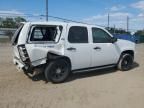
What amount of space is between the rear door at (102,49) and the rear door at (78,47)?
0.30 m

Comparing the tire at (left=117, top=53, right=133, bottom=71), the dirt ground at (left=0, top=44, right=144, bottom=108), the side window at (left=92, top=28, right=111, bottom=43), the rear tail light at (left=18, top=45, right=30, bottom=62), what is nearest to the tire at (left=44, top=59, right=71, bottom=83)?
the dirt ground at (left=0, top=44, right=144, bottom=108)

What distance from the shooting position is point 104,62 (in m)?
8.99

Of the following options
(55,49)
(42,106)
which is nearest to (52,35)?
(55,49)

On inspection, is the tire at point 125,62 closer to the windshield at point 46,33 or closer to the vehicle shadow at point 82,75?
the vehicle shadow at point 82,75

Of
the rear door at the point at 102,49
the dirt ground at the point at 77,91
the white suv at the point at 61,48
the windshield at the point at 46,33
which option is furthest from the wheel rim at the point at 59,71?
the rear door at the point at 102,49

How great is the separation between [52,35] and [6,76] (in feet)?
7.24

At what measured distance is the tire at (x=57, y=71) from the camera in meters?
7.57

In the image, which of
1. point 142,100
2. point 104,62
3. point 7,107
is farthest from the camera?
point 104,62

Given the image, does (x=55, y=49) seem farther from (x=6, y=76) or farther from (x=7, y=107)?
(x=7, y=107)

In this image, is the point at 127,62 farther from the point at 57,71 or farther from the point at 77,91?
the point at 77,91

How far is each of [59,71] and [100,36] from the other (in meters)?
2.16

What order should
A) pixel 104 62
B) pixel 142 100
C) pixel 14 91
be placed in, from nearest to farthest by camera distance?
pixel 142 100
pixel 14 91
pixel 104 62

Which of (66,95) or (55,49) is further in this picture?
(55,49)

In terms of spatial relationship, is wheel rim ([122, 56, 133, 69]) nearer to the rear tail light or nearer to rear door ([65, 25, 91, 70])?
rear door ([65, 25, 91, 70])
